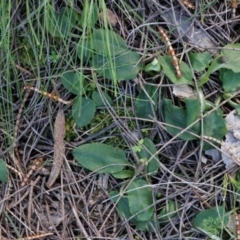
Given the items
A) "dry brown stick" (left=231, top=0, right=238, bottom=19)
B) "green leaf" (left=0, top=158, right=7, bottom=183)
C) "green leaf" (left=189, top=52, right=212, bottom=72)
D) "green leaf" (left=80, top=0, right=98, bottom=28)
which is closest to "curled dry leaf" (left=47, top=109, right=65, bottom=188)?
"green leaf" (left=0, top=158, right=7, bottom=183)

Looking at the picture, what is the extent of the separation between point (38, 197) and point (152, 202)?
1.03 ft

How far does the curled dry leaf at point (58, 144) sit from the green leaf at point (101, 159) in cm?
6

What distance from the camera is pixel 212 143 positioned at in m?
1.22

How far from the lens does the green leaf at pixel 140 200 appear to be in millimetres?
1235

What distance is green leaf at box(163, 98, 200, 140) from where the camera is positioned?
1.21 m

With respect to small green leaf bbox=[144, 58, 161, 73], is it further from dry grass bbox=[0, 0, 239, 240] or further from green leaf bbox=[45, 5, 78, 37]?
green leaf bbox=[45, 5, 78, 37]

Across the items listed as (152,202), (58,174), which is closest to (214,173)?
(152,202)

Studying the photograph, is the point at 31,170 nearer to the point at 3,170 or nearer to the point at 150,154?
the point at 3,170

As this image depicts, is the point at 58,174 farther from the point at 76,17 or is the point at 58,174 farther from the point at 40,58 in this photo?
the point at 76,17

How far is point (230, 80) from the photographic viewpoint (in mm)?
1225

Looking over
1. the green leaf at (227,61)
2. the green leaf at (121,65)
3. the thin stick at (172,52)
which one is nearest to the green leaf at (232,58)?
the green leaf at (227,61)

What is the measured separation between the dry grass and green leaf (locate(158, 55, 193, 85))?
0.09ft

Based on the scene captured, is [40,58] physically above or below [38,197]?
above

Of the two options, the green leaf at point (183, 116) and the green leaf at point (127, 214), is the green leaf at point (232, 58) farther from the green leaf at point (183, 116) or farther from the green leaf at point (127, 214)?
the green leaf at point (127, 214)
